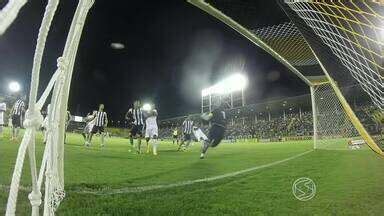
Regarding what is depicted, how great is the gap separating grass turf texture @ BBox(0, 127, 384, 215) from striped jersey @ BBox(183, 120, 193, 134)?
0.80 feet

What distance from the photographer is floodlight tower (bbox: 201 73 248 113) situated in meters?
3.84

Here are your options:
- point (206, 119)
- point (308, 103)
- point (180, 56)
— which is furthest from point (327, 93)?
point (180, 56)

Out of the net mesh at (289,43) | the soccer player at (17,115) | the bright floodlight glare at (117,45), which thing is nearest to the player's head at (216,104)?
the net mesh at (289,43)

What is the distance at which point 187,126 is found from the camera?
3.76 m

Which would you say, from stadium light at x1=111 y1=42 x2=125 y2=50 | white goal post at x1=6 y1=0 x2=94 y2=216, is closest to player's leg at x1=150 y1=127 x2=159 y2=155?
stadium light at x1=111 y1=42 x2=125 y2=50

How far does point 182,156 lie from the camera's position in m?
3.78

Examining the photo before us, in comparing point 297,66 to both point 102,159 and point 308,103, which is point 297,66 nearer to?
point 308,103

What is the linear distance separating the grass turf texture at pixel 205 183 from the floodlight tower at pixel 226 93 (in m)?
0.43

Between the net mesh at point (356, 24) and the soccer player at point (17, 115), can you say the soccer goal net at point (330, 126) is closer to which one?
the net mesh at point (356, 24)

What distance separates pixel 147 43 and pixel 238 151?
150 centimetres

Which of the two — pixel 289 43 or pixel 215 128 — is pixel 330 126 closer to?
pixel 289 43

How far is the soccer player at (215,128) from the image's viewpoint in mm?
3912

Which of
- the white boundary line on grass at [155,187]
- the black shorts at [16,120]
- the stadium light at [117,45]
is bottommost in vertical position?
the white boundary line on grass at [155,187]

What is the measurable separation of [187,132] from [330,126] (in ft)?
5.97
